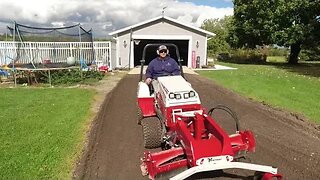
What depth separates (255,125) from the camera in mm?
7676

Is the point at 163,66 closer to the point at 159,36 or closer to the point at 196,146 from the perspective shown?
the point at 196,146

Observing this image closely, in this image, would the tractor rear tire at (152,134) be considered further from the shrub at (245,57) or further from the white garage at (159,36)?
the shrub at (245,57)

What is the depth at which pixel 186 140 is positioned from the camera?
14.1 ft

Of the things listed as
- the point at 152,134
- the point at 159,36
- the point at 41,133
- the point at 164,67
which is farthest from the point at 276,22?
the point at 41,133

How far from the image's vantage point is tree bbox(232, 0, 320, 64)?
78.2ft

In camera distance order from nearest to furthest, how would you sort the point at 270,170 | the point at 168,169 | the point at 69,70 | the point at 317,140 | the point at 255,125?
1. the point at 270,170
2. the point at 168,169
3. the point at 317,140
4. the point at 255,125
5. the point at 69,70

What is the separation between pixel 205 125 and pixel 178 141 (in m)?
0.49

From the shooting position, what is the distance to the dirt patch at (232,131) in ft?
16.3

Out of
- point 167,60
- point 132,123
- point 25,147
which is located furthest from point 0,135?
point 167,60

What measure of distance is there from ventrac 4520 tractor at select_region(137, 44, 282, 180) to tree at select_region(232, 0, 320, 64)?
20947 mm

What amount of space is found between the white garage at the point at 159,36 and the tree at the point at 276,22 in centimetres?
707

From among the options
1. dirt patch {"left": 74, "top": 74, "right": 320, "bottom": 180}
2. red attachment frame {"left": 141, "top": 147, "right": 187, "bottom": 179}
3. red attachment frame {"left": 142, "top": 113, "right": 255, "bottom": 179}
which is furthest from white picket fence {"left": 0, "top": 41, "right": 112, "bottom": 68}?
red attachment frame {"left": 141, "top": 147, "right": 187, "bottom": 179}

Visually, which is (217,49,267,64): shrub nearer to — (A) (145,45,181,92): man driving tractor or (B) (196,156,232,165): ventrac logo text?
(A) (145,45,181,92): man driving tractor

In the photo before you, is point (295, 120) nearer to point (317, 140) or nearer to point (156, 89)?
point (317, 140)
